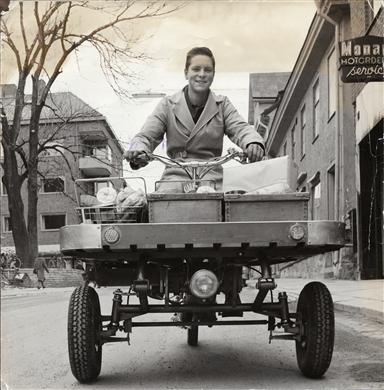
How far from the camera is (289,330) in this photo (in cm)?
357

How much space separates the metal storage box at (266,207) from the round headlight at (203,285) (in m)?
0.31

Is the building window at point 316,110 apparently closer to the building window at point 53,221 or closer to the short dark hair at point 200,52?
the short dark hair at point 200,52

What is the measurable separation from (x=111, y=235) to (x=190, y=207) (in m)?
0.38

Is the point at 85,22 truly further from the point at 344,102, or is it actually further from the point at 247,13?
the point at 344,102

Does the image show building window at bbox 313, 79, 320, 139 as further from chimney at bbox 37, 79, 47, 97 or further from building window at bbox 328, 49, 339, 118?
chimney at bbox 37, 79, 47, 97

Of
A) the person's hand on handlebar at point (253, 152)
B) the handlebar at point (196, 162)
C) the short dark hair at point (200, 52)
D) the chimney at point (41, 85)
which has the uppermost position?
the short dark hair at point (200, 52)

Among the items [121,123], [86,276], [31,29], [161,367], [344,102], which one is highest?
[344,102]

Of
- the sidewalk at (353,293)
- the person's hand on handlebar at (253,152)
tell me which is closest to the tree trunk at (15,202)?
the person's hand on handlebar at (253,152)

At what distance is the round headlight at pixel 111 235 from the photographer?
3146 mm

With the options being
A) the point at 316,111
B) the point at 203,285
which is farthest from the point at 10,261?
the point at 316,111

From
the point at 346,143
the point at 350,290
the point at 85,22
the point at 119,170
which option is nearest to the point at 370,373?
the point at 119,170

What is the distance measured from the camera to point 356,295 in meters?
7.46

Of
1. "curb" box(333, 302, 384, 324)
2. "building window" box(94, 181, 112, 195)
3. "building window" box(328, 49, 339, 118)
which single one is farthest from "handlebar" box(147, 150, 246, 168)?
"building window" box(328, 49, 339, 118)

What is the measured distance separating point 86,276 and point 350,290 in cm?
486
